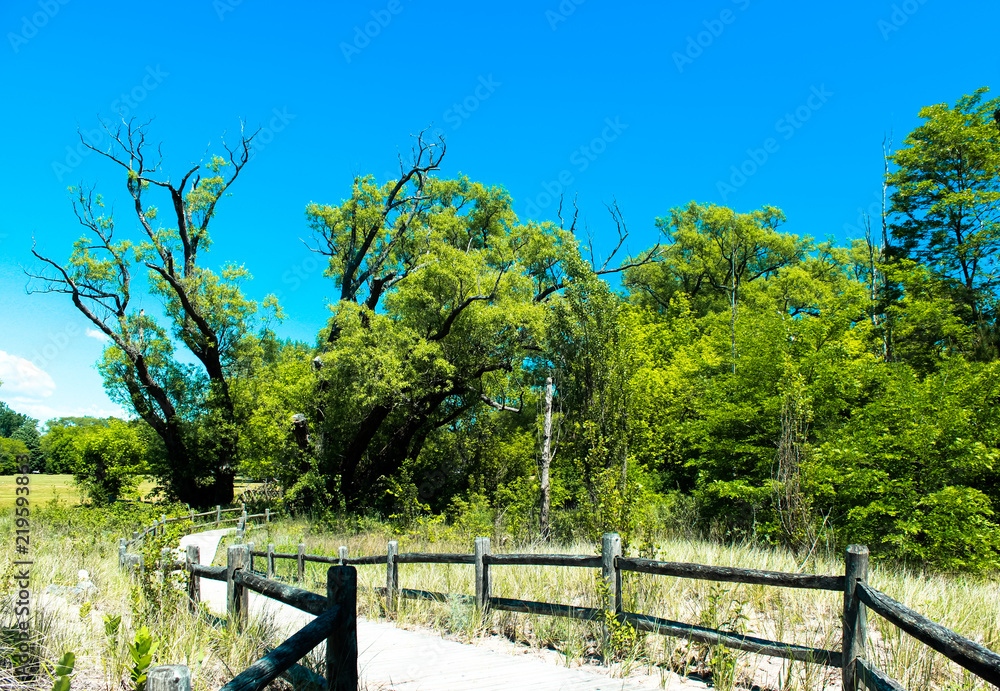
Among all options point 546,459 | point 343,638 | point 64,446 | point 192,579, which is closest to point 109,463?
point 64,446

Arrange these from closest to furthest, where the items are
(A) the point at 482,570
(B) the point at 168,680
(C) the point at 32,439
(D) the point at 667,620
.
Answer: (B) the point at 168,680 → (D) the point at 667,620 → (A) the point at 482,570 → (C) the point at 32,439

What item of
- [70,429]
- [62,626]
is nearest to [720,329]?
[62,626]

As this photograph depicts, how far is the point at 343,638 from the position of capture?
3.22 meters

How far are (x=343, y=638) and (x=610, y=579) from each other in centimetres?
323

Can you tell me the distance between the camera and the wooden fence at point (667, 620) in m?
3.04

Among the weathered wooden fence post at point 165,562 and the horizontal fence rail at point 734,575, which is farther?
the weathered wooden fence post at point 165,562

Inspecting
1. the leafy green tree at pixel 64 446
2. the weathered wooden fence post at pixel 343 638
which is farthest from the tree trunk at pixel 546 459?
the leafy green tree at pixel 64 446

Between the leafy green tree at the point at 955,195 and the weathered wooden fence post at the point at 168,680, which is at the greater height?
the leafy green tree at the point at 955,195

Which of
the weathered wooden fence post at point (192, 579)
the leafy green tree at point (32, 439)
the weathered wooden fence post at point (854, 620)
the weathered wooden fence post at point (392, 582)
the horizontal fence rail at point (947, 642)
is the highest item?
the horizontal fence rail at point (947, 642)

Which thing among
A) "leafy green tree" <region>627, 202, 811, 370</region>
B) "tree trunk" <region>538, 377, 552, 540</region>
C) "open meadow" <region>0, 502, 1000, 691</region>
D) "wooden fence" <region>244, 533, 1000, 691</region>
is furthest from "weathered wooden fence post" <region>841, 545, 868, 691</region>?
"leafy green tree" <region>627, 202, 811, 370</region>

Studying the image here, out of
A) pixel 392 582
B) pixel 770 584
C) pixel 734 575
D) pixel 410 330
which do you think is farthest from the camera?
pixel 410 330

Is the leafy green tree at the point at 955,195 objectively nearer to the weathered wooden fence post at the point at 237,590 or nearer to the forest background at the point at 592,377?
the forest background at the point at 592,377

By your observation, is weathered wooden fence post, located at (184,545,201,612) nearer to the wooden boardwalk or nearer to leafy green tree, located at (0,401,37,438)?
the wooden boardwalk

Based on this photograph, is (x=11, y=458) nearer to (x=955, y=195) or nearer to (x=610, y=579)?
(x=610, y=579)
